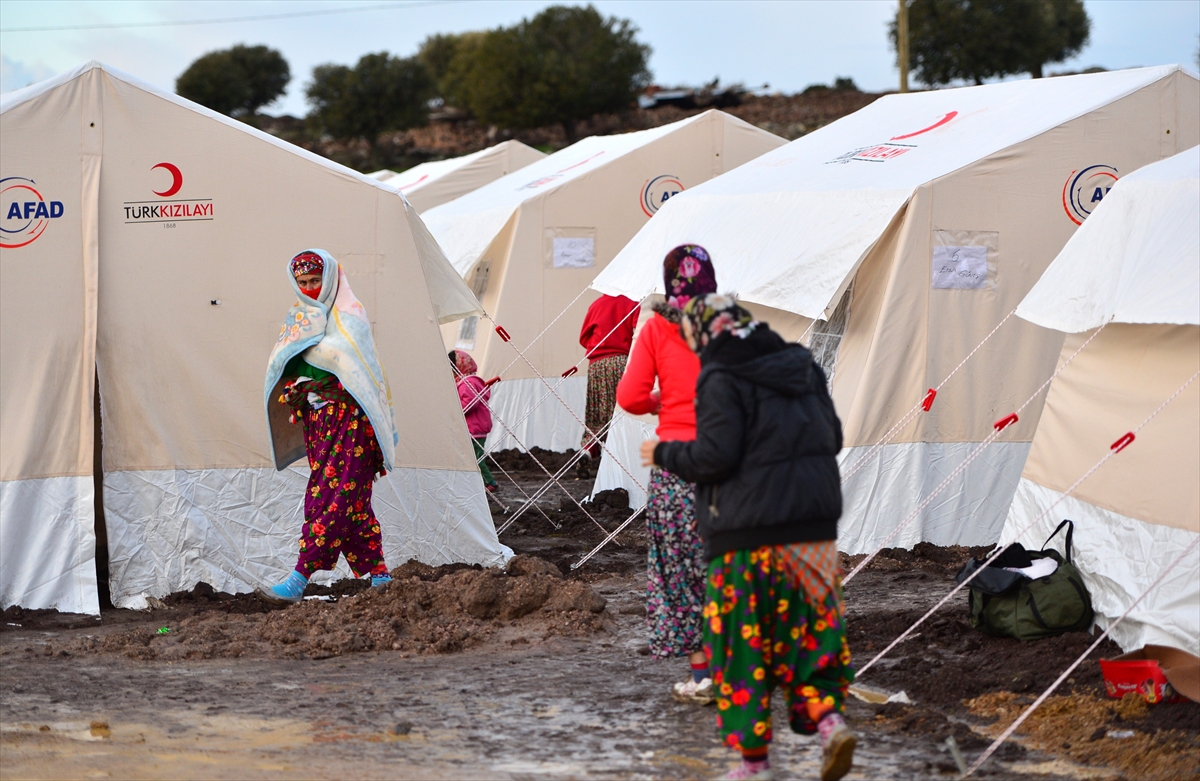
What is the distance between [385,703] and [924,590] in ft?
9.75

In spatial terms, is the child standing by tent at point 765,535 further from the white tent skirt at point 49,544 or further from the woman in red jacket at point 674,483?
the white tent skirt at point 49,544

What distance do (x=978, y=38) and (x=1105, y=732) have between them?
38.2 meters

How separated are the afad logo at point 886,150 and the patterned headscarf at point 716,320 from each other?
452cm

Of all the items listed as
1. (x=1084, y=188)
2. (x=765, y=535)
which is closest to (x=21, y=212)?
(x=765, y=535)

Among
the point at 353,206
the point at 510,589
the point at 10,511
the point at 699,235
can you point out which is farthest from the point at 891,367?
the point at 10,511

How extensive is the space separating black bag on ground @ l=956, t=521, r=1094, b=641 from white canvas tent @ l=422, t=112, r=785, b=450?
6.89 m

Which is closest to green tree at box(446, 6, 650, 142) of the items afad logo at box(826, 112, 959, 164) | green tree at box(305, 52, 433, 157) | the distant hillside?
→ the distant hillside

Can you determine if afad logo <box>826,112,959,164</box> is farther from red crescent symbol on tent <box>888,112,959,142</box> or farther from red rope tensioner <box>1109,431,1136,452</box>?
red rope tensioner <box>1109,431,1136,452</box>

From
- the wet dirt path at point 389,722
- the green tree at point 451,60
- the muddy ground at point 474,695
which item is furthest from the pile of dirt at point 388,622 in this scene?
the green tree at point 451,60

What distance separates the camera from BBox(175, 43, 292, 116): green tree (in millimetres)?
44031

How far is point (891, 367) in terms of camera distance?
23.5ft

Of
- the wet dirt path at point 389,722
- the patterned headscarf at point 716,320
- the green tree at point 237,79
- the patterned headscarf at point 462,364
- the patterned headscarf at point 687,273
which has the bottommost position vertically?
the wet dirt path at point 389,722

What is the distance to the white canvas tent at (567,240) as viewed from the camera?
1202 centimetres

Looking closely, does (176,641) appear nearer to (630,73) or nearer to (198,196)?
(198,196)
